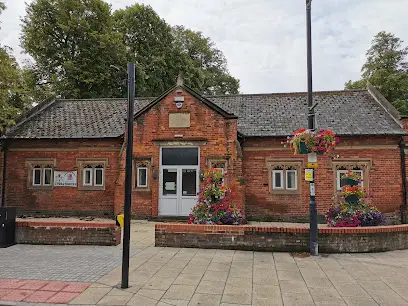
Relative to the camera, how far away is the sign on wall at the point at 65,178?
51.2 ft

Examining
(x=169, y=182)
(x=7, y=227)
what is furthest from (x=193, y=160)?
(x=7, y=227)

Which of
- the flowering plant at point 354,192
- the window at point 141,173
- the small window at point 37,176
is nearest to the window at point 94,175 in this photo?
the window at point 141,173

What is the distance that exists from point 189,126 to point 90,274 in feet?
29.5

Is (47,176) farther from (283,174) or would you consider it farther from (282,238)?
(282,238)

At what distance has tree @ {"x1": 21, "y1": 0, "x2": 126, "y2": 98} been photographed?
88.3ft

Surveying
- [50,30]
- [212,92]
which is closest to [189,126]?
[50,30]

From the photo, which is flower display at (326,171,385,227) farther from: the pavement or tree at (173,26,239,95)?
tree at (173,26,239,95)

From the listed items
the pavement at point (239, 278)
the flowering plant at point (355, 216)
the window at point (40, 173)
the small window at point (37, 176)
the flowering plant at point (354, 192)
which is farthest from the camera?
the small window at point (37, 176)

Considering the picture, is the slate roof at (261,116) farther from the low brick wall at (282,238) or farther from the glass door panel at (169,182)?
the low brick wall at (282,238)

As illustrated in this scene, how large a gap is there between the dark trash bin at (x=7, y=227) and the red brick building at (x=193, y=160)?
A: 5.25 meters

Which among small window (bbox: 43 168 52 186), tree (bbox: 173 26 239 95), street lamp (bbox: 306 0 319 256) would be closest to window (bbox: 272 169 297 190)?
street lamp (bbox: 306 0 319 256)

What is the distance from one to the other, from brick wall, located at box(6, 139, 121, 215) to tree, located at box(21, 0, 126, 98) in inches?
479

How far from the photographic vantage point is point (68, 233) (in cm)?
904

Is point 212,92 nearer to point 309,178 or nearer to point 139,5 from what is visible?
point 139,5
